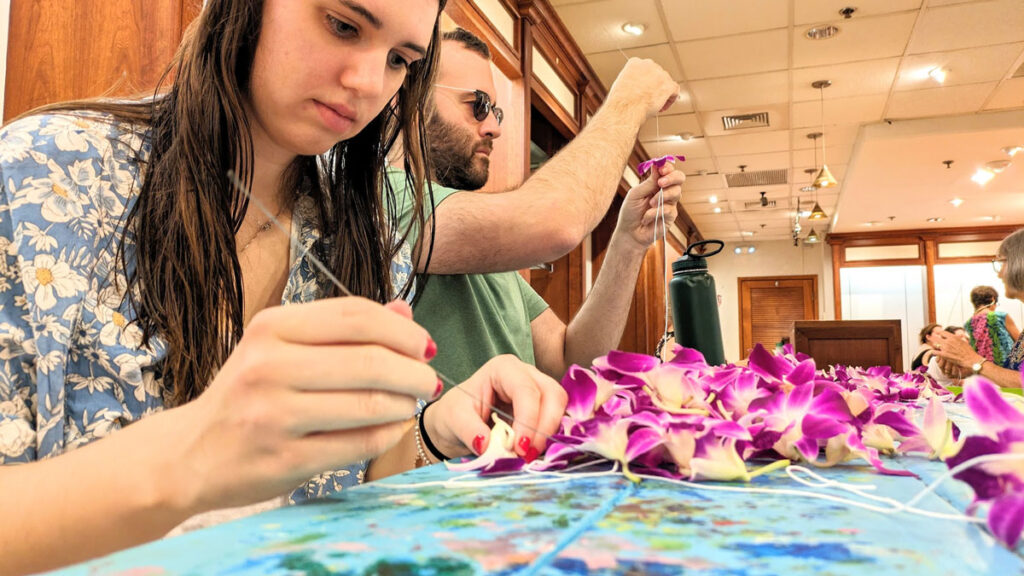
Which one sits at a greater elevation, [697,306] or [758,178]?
[758,178]

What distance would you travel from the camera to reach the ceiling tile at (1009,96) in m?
5.71

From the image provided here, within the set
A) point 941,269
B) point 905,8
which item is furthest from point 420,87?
point 941,269

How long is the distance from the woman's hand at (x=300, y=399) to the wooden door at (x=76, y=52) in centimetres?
156

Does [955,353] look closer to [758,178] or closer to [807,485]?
[807,485]

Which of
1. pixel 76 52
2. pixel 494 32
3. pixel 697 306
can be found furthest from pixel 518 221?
pixel 494 32

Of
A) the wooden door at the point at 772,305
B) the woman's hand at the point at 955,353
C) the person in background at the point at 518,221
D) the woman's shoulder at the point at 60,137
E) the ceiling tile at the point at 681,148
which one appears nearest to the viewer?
the woman's shoulder at the point at 60,137

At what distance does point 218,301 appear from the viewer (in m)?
0.79

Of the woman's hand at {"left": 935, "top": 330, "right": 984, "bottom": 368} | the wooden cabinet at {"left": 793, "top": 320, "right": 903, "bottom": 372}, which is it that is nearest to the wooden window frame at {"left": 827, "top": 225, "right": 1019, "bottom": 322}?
the woman's hand at {"left": 935, "top": 330, "right": 984, "bottom": 368}

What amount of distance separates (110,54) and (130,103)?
3.30 feet

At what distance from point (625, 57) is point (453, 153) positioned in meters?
3.73

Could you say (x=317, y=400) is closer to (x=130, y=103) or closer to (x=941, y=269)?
(x=130, y=103)

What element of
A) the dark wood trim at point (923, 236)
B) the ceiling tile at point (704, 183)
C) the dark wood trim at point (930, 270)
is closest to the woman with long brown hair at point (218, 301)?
the ceiling tile at point (704, 183)

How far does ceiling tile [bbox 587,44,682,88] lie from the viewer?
5000 mm

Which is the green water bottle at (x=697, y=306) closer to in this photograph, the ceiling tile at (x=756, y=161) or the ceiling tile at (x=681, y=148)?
the ceiling tile at (x=681, y=148)
